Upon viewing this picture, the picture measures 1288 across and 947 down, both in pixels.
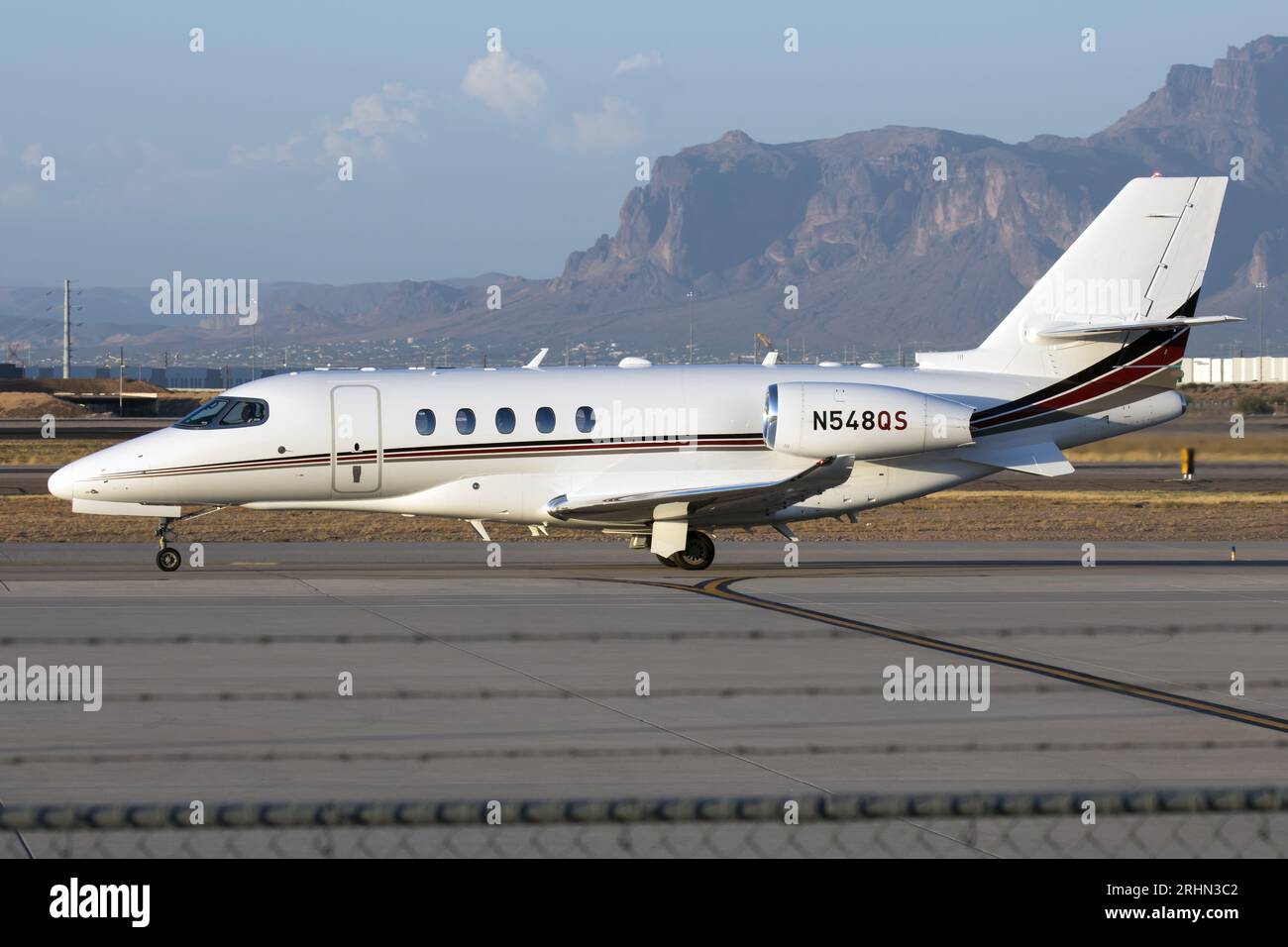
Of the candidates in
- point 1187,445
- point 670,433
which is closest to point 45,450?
point 1187,445

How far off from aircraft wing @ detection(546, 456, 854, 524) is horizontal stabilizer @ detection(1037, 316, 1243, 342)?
4.42 meters

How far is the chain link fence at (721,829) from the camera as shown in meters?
6.91

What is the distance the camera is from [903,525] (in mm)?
37031

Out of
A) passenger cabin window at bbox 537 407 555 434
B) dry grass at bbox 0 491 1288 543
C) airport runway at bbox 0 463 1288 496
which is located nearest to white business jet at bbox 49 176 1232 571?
passenger cabin window at bbox 537 407 555 434

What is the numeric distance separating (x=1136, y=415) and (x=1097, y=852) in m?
19.6

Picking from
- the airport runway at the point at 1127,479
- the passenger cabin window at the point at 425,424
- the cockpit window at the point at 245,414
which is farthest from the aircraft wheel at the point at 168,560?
the airport runway at the point at 1127,479

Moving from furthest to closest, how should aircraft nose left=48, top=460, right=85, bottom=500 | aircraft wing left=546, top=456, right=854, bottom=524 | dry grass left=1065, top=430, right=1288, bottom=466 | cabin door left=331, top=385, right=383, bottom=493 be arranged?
dry grass left=1065, top=430, right=1288, bottom=466 < cabin door left=331, top=385, right=383, bottom=493 < aircraft nose left=48, top=460, right=85, bottom=500 < aircraft wing left=546, top=456, right=854, bottom=524

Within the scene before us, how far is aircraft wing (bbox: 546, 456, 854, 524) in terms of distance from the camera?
25.0 meters

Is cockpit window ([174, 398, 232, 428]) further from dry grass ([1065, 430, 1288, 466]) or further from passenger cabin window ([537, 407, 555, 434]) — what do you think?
dry grass ([1065, 430, 1288, 466])

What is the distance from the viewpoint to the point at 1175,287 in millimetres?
26812

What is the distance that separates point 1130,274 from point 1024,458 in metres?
3.54

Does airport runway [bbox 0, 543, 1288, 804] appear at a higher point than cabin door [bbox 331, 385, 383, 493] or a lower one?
lower
